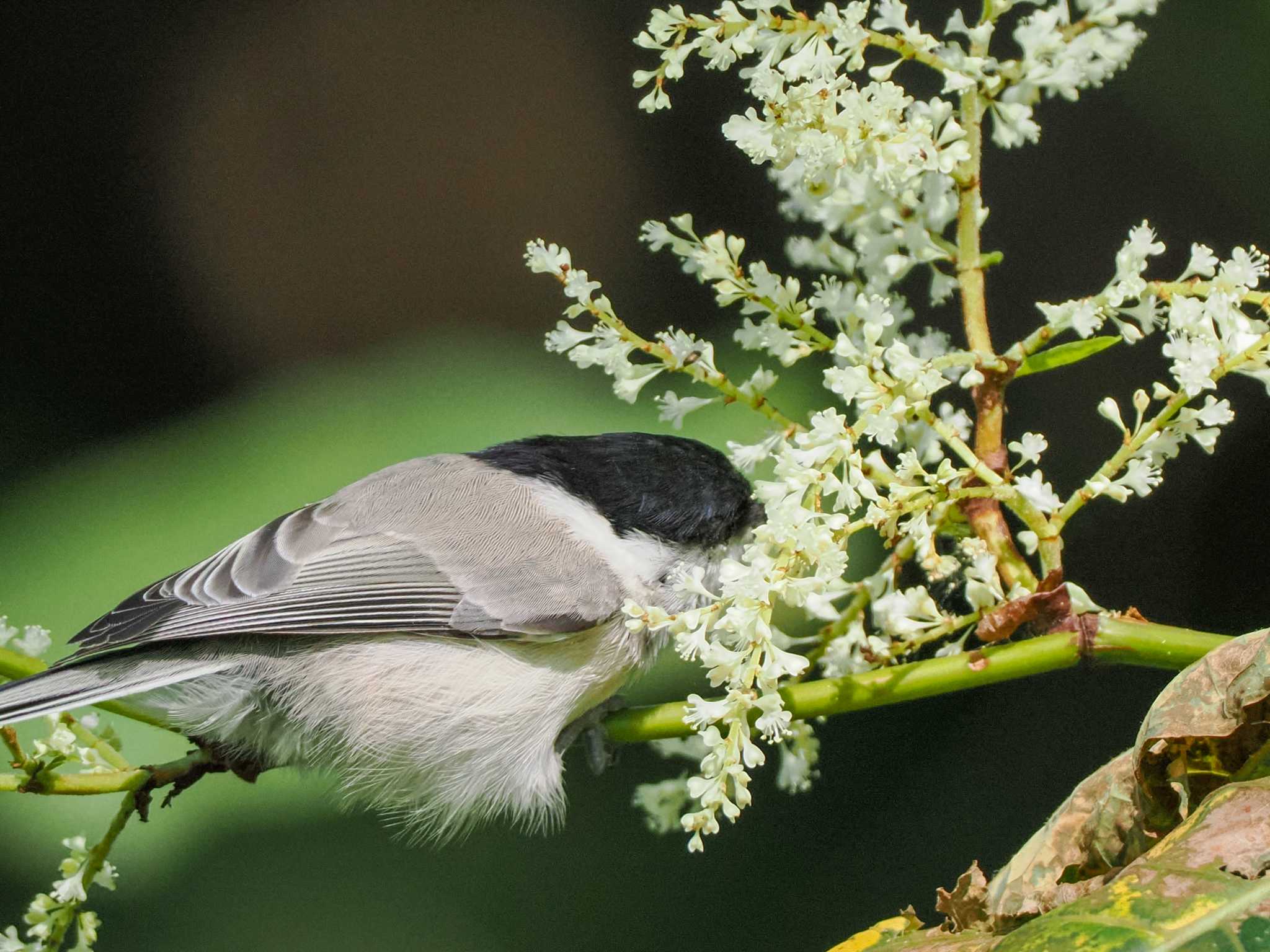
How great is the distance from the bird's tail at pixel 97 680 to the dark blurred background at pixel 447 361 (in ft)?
0.55

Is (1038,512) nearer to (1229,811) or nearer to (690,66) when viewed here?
(1229,811)

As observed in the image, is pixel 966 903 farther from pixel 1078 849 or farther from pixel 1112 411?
pixel 1112 411

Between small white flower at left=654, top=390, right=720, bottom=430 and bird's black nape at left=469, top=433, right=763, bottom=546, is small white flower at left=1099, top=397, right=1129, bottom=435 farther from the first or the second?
bird's black nape at left=469, top=433, right=763, bottom=546

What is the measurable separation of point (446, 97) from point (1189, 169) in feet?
5.76

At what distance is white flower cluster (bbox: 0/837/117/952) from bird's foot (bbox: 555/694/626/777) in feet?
2.28

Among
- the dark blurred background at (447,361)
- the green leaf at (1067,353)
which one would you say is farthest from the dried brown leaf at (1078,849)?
the dark blurred background at (447,361)

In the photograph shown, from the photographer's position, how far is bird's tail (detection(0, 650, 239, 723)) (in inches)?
56.4

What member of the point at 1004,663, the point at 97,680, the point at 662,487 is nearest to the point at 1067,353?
the point at 1004,663

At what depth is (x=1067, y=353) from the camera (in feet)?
4.01

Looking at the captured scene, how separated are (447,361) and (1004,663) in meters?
1.07

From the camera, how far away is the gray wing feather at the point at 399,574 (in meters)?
1.81

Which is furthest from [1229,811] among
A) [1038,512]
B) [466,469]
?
[466,469]

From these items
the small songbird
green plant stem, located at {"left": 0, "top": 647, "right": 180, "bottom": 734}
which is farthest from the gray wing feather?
green plant stem, located at {"left": 0, "top": 647, "right": 180, "bottom": 734}

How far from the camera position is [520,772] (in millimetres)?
1865
